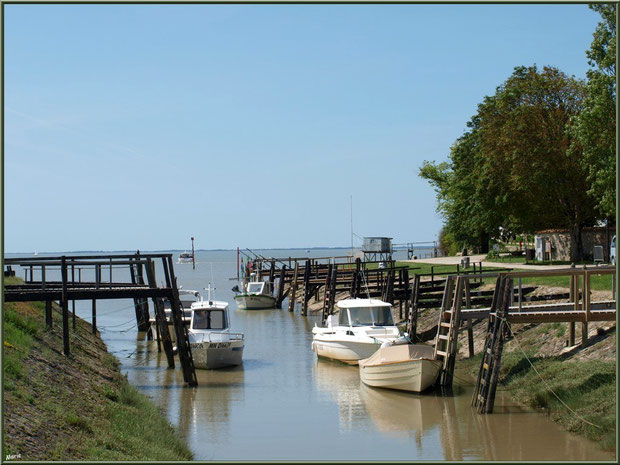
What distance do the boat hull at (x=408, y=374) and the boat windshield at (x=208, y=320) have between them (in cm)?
793

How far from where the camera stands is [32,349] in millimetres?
19656

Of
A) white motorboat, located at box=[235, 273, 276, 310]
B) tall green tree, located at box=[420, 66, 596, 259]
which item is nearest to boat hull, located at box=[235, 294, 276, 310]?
white motorboat, located at box=[235, 273, 276, 310]

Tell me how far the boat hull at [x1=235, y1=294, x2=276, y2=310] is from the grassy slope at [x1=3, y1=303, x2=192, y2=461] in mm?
33379

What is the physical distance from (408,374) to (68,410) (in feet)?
33.6

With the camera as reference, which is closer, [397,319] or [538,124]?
[397,319]

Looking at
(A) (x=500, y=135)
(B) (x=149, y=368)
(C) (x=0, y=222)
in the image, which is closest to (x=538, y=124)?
(A) (x=500, y=135)

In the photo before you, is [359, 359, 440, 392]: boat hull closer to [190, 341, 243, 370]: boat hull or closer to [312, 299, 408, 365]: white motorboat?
[312, 299, 408, 365]: white motorboat

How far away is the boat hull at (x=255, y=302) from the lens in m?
56.6

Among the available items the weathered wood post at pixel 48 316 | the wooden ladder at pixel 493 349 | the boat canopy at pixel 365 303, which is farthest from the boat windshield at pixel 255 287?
the wooden ladder at pixel 493 349

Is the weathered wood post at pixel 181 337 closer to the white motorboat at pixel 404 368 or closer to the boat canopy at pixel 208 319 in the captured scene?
the boat canopy at pixel 208 319

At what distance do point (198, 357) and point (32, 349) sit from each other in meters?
8.27

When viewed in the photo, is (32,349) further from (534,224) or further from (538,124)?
(534,224)

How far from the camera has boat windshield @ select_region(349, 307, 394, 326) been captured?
2833cm

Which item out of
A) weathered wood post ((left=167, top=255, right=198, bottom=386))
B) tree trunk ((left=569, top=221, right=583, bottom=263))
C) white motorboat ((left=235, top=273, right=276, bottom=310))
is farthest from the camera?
white motorboat ((left=235, top=273, right=276, bottom=310))
